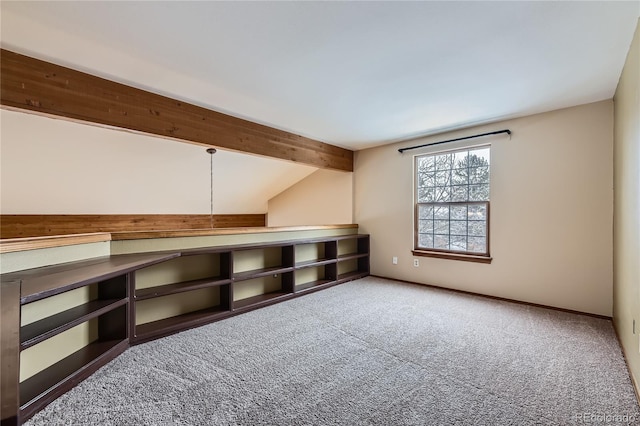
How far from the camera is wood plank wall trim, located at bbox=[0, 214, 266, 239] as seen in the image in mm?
3963

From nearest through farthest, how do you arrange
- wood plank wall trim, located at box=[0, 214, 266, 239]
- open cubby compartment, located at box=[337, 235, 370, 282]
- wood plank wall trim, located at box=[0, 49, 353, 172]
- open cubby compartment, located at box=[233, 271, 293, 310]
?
wood plank wall trim, located at box=[0, 49, 353, 172], open cubby compartment, located at box=[233, 271, 293, 310], wood plank wall trim, located at box=[0, 214, 266, 239], open cubby compartment, located at box=[337, 235, 370, 282]

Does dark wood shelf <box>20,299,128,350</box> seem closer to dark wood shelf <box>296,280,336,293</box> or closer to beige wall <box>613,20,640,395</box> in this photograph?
dark wood shelf <box>296,280,336,293</box>

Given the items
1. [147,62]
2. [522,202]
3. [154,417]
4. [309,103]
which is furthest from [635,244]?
[147,62]

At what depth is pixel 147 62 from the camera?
94.0 inches

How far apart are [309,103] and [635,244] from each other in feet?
9.74

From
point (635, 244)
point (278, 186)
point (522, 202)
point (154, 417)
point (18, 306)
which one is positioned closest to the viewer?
point (18, 306)

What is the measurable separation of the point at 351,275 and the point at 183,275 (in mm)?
2772

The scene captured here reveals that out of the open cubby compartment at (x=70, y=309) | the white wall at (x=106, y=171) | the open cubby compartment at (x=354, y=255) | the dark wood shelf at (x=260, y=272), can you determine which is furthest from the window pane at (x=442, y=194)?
the open cubby compartment at (x=70, y=309)

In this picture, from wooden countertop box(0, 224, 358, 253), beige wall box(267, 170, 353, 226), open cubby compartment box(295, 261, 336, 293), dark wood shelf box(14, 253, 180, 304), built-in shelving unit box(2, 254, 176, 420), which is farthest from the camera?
beige wall box(267, 170, 353, 226)

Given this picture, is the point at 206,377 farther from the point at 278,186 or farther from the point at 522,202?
the point at 278,186

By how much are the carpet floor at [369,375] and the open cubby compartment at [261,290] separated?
13.2 inches

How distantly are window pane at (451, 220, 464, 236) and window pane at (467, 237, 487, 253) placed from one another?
146mm

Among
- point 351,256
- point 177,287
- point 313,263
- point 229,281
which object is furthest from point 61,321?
point 351,256

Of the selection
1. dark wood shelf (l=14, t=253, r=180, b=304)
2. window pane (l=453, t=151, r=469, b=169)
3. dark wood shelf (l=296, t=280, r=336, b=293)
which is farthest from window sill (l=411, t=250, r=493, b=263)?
dark wood shelf (l=14, t=253, r=180, b=304)
